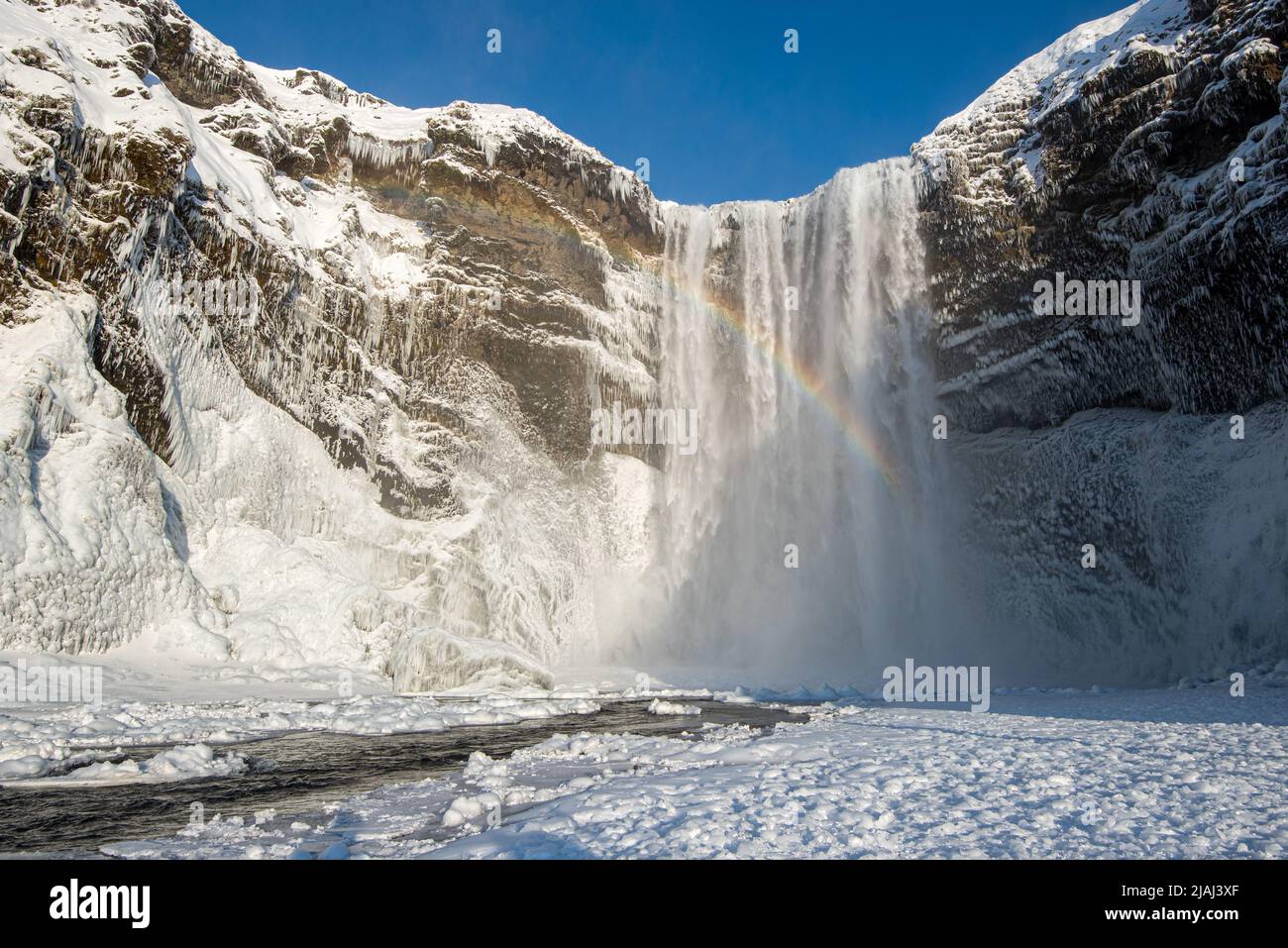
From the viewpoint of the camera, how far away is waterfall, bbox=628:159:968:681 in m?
30.6

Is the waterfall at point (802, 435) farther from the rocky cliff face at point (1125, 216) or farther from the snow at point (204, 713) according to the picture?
the snow at point (204, 713)

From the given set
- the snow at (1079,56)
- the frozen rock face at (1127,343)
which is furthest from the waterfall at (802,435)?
the snow at (1079,56)

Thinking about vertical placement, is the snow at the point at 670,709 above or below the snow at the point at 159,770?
below

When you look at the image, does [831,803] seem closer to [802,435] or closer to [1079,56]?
[802,435]

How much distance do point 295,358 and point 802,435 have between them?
65.7 feet

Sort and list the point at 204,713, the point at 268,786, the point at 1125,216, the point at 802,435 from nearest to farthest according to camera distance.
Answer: the point at 268,786 → the point at 204,713 → the point at 1125,216 → the point at 802,435

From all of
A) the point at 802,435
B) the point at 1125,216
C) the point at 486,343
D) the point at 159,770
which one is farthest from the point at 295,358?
the point at 1125,216

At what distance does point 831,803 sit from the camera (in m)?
6.05

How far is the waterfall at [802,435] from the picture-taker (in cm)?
3056

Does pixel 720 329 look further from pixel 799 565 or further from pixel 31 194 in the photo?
pixel 31 194

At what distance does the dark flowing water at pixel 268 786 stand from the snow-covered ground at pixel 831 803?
16.6 inches

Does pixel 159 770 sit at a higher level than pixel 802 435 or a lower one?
lower
